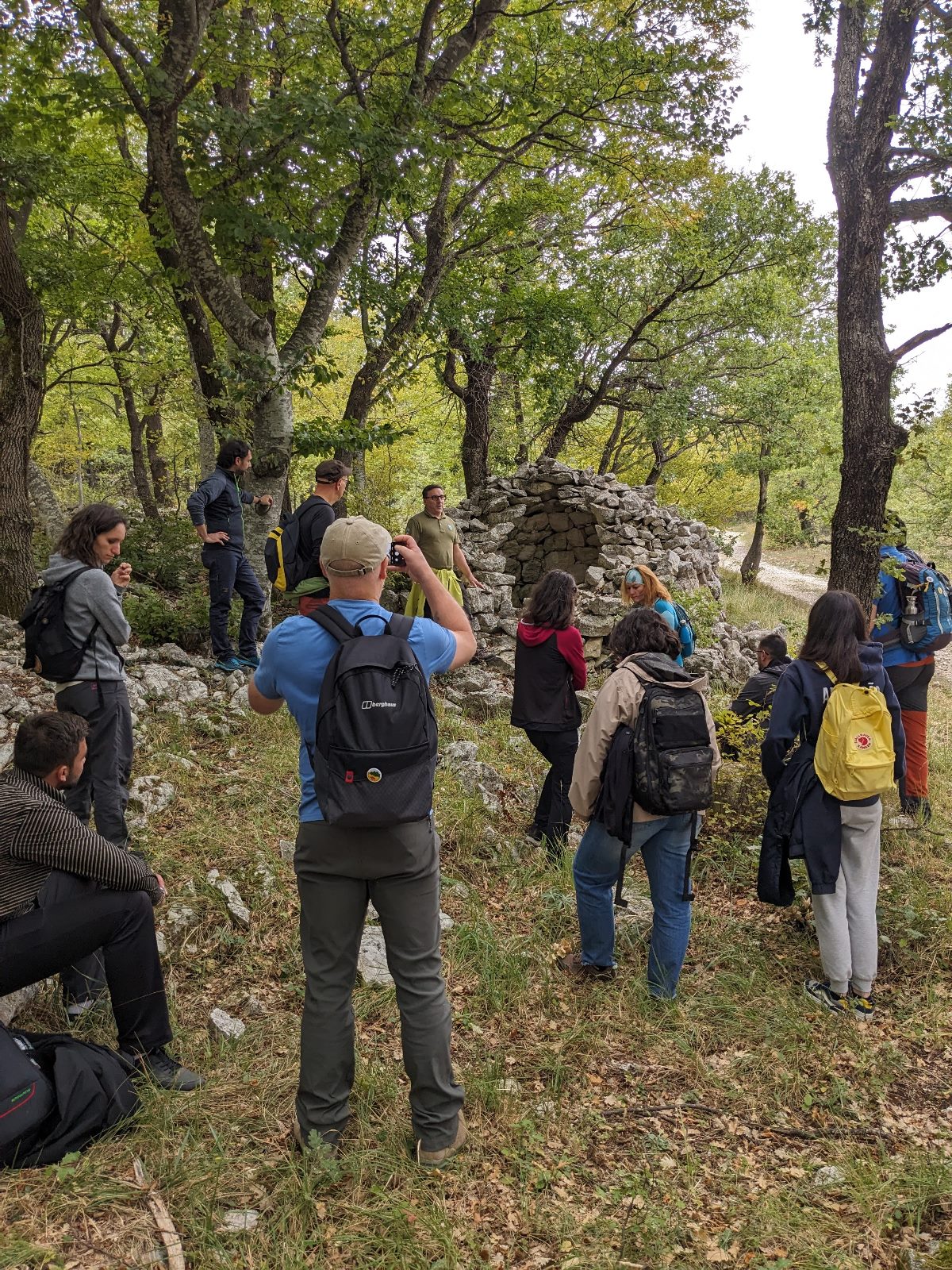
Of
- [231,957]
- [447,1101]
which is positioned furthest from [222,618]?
[447,1101]

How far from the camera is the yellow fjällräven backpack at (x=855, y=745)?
3.46 meters

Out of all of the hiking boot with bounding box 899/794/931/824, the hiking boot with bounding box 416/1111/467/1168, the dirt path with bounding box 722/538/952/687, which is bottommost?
the dirt path with bounding box 722/538/952/687

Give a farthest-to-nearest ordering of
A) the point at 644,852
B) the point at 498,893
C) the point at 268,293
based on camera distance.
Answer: the point at 268,293 → the point at 498,893 → the point at 644,852

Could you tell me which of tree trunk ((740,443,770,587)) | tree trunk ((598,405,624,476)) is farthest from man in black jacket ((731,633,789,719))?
tree trunk ((740,443,770,587))

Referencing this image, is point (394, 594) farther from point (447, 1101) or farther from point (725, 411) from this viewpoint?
point (725, 411)

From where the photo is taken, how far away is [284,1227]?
2.27 metres

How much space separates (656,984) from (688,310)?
46.7 feet

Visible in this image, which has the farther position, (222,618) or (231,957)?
(222,618)

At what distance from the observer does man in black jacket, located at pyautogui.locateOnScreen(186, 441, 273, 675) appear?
238 inches

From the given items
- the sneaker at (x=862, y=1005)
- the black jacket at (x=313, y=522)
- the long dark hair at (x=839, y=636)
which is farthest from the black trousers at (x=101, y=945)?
the long dark hair at (x=839, y=636)

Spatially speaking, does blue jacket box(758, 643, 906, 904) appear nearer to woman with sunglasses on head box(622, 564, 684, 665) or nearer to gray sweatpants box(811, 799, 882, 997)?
gray sweatpants box(811, 799, 882, 997)

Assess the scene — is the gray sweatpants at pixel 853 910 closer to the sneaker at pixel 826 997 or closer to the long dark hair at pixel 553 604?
the sneaker at pixel 826 997

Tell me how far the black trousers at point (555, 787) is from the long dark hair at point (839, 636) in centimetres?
170

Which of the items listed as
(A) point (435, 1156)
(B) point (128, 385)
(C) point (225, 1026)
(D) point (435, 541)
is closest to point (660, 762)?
(A) point (435, 1156)
